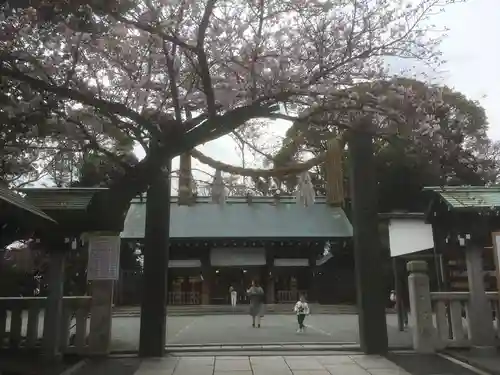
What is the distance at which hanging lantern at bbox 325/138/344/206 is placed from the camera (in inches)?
342

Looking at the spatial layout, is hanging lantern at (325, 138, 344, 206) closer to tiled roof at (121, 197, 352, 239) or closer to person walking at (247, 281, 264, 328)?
person walking at (247, 281, 264, 328)

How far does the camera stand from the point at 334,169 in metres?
8.88

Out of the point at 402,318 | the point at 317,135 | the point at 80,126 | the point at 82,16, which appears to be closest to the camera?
the point at 82,16

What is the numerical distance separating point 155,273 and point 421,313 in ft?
16.1

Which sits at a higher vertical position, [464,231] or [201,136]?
[201,136]

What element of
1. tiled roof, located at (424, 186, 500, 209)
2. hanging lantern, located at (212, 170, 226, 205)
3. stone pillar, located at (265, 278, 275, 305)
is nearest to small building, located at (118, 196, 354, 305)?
stone pillar, located at (265, 278, 275, 305)

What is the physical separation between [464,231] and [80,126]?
22.9ft

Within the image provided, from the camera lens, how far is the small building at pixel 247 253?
24.6m

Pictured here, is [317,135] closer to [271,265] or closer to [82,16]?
[82,16]

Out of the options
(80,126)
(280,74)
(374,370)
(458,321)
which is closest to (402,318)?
(458,321)

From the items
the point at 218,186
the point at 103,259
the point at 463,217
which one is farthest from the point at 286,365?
the point at 463,217

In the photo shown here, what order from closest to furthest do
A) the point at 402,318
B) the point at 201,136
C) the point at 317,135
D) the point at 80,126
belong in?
the point at 201,136 → the point at 80,126 → the point at 317,135 → the point at 402,318

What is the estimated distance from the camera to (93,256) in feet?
28.4

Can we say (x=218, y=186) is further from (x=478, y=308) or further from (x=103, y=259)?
(x=478, y=308)
